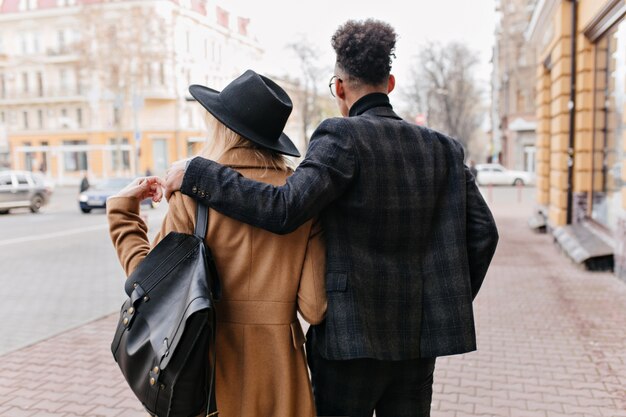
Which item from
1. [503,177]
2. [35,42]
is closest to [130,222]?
[503,177]

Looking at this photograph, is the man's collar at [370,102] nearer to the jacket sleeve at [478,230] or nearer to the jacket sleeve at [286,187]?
the jacket sleeve at [286,187]

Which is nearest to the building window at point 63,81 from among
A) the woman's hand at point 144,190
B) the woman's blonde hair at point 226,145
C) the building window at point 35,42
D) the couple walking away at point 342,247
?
the building window at point 35,42

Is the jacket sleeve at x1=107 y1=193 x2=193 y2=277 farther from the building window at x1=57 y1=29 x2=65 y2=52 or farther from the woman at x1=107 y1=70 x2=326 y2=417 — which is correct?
the building window at x1=57 y1=29 x2=65 y2=52

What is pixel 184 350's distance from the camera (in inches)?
62.5

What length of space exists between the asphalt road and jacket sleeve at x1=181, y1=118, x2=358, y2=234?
4829 mm

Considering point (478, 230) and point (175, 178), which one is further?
point (478, 230)

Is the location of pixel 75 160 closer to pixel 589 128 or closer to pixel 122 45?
pixel 122 45

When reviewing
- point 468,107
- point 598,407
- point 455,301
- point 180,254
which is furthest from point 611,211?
point 468,107

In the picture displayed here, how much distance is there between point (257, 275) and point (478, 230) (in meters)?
0.72

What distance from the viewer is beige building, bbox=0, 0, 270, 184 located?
1564 inches

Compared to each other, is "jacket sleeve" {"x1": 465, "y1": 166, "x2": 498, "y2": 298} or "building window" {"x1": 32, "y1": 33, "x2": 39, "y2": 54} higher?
"building window" {"x1": 32, "y1": 33, "x2": 39, "y2": 54}

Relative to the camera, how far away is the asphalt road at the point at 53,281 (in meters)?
6.63

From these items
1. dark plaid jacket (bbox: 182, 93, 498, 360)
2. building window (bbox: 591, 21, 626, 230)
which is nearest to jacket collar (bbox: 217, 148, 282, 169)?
dark plaid jacket (bbox: 182, 93, 498, 360)

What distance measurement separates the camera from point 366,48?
1.83m
